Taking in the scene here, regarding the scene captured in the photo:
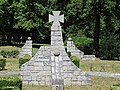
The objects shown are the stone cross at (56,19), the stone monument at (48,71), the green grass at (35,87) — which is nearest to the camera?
the green grass at (35,87)

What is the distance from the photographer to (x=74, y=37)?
1810 inches

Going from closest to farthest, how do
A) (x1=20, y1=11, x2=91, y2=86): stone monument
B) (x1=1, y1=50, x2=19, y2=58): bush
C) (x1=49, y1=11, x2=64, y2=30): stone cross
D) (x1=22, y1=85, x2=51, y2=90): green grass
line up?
(x1=22, y1=85, x2=51, y2=90): green grass → (x1=49, y1=11, x2=64, y2=30): stone cross → (x1=20, y1=11, x2=91, y2=86): stone monument → (x1=1, y1=50, x2=19, y2=58): bush

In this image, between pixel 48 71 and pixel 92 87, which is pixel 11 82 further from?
pixel 92 87

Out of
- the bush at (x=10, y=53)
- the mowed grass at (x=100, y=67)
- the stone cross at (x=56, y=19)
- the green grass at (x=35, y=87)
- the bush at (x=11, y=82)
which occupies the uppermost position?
the stone cross at (x=56, y=19)

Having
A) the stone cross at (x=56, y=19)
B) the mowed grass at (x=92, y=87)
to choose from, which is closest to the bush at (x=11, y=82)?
the mowed grass at (x=92, y=87)

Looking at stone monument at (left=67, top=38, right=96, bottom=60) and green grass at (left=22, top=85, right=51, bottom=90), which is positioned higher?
stone monument at (left=67, top=38, right=96, bottom=60)

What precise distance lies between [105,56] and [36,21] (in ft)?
48.0

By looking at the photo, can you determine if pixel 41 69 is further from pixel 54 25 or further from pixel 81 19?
pixel 81 19

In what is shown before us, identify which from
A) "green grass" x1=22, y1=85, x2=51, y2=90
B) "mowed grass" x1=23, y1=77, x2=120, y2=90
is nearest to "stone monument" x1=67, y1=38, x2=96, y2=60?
"mowed grass" x1=23, y1=77, x2=120, y2=90

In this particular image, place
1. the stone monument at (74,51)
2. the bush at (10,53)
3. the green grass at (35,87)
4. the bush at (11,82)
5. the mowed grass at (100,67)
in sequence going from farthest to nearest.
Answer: the bush at (10,53)
the stone monument at (74,51)
the mowed grass at (100,67)
the green grass at (35,87)
the bush at (11,82)

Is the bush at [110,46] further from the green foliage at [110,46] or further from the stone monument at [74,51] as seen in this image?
the stone monument at [74,51]

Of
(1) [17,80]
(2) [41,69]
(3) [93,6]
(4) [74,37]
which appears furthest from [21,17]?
(1) [17,80]

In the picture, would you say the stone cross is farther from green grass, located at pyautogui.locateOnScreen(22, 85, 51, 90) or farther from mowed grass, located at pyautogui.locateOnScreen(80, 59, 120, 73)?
mowed grass, located at pyautogui.locateOnScreen(80, 59, 120, 73)

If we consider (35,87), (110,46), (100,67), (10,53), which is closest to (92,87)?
(35,87)
